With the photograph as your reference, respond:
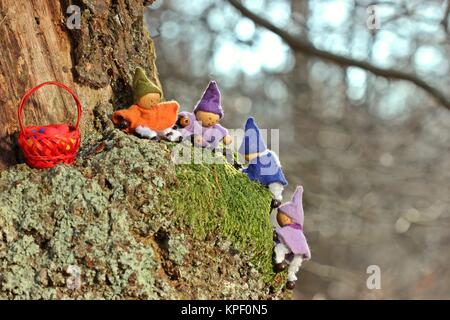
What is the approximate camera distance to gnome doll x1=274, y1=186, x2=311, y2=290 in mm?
1585

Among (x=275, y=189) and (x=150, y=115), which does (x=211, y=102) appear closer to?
(x=150, y=115)

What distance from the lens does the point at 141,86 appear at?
1.64 metres

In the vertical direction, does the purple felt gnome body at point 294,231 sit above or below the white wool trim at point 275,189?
below

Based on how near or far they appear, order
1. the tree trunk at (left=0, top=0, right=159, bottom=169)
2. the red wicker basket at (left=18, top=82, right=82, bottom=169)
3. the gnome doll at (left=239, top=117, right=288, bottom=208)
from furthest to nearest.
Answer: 1. the gnome doll at (left=239, top=117, right=288, bottom=208)
2. the tree trunk at (left=0, top=0, right=159, bottom=169)
3. the red wicker basket at (left=18, top=82, right=82, bottom=169)

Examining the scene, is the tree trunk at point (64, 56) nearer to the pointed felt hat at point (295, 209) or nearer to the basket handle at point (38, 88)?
the basket handle at point (38, 88)

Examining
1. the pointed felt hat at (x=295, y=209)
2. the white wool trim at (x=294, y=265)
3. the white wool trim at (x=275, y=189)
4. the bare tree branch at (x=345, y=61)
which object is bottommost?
the white wool trim at (x=294, y=265)

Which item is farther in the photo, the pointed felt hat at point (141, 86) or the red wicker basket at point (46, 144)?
the pointed felt hat at point (141, 86)

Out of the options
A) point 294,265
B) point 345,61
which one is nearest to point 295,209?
point 294,265

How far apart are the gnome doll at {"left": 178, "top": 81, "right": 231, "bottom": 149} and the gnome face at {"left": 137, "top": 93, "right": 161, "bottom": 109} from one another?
10 centimetres

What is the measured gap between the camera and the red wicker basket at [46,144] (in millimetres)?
1425

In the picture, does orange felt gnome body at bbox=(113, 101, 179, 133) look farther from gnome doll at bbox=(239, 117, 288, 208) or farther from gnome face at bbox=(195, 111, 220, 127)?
gnome doll at bbox=(239, 117, 288, 208)

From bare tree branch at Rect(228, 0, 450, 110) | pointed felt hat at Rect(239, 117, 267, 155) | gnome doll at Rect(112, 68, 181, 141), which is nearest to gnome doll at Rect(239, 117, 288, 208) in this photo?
pointed felt hat at Rect(239, 117, 267, 155)

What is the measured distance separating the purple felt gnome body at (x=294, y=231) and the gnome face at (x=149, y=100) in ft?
1.63

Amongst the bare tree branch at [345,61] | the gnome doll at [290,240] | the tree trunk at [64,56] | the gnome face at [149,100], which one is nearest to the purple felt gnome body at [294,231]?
the gnome doll at [290,240]
